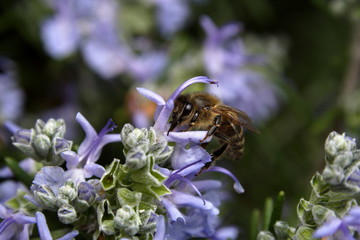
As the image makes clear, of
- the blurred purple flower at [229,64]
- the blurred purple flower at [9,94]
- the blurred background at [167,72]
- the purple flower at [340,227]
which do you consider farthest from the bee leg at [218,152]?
the blurred purple flower at [9,94]

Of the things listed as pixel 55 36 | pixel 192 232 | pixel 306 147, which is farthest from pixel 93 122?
pixel 192 232

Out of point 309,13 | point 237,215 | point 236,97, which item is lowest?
point 237,215

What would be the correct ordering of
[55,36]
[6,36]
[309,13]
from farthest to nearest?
[309,13] → [6,36] → [55,36]

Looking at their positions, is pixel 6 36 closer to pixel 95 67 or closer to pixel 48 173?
pixel 95 67

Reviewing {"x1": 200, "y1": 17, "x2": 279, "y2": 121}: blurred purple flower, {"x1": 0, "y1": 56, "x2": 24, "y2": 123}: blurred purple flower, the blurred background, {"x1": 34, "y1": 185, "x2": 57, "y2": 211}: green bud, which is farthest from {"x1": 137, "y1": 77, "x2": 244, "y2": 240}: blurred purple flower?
{"x1": 0, "y1": 56, "x2": 24, "y2": 123}: blurred purple flower

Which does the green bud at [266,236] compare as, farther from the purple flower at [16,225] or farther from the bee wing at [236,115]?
the purple flower at [16,225]
